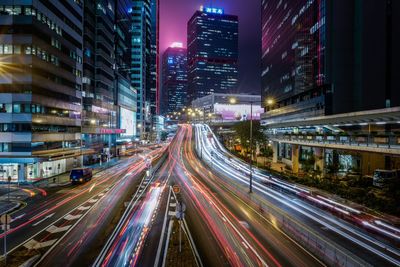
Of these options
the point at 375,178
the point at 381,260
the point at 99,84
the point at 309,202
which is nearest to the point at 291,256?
the point at 381,260

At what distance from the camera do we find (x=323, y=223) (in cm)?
2070

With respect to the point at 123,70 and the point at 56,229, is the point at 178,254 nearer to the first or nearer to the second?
the point at 56,229

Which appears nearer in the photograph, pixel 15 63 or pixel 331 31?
pixel 15 63

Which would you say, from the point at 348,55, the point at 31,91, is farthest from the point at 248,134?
the point at 31,91

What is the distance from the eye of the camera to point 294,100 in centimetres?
8625

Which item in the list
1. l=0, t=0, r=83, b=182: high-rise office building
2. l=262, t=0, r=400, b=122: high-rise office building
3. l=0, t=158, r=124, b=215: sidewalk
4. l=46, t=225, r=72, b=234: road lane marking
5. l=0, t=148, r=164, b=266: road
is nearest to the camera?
l=0, t=148, r=164, b=266: road

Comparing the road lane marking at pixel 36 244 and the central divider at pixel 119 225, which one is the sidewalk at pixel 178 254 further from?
the road lane marking at pixel 36 244

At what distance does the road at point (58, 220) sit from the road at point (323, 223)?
44.7 ft

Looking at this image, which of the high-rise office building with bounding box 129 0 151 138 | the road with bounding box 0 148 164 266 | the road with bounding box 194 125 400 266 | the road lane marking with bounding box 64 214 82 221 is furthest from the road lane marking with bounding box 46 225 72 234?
the high-rise office building with bounding box 129 0 151 138

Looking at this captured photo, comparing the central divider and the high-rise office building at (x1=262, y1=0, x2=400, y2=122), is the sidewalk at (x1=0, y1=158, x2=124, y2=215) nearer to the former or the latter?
the central divider

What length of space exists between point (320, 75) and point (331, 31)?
9.91 metres

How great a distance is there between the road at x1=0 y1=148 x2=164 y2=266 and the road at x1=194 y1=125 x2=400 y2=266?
1362cm

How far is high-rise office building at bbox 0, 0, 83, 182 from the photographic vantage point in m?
39.6

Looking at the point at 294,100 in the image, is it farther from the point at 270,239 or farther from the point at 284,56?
the point at 270,239
